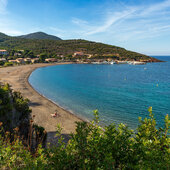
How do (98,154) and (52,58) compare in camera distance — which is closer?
(98,154)

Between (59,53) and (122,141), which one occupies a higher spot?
(59,53)

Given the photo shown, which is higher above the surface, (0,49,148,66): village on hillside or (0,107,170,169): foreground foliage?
(0,49,148,66): village on hillside

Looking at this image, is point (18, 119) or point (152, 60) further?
point (152, 60)

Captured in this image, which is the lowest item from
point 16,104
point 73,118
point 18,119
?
point 73,118

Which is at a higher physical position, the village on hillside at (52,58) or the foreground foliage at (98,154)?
the village on hillside at (52,58)

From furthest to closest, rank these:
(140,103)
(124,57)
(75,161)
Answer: (124,57) → (140,103) → (75,161)

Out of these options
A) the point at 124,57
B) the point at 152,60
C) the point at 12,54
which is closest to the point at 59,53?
the point at 12,54

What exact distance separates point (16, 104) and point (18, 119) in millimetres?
1598

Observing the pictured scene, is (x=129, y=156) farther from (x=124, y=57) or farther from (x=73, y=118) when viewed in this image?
(x=124, y=57)

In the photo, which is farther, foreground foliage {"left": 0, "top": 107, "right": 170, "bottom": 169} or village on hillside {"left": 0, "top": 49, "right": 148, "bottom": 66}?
village on hillside {"left": 0, "top": 49, "right": 148, "bottom": 66}

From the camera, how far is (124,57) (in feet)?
449

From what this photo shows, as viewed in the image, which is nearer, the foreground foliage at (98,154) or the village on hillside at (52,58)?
the foreground foliage at (98,154)

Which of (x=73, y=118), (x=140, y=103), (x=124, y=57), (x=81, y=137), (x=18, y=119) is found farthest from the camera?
(x=124, y=57)

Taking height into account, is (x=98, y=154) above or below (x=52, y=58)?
below
